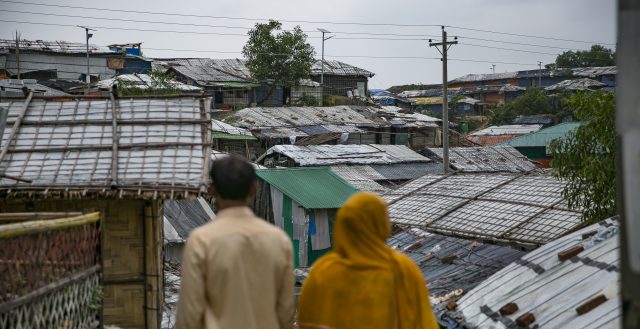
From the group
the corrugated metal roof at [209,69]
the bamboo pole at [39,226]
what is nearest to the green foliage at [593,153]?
the bamboo pole at [39,226]

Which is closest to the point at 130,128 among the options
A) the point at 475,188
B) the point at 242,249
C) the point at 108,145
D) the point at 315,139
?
the point at 108,145

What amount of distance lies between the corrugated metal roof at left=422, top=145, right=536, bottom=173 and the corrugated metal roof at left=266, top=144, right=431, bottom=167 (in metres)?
2.69

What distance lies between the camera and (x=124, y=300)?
9.17 m

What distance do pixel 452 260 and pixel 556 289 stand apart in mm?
4611

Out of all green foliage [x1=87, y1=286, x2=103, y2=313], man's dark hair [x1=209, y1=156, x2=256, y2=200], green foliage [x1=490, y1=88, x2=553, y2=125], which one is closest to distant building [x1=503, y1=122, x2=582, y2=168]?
green foliage [x1=490, y1=88, x2=553, y2=125]

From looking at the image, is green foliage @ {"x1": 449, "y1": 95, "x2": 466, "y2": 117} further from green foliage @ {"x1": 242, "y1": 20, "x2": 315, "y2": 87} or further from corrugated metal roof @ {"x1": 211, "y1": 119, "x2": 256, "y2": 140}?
corrugated metal roof @ {"x1": 211, "y1": 119, "x2": 256, "y2": 140}

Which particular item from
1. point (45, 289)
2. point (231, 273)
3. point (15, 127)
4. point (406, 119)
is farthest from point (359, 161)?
point (231, 273)

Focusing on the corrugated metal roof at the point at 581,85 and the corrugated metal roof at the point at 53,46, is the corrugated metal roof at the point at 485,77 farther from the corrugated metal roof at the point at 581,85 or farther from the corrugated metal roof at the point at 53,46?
the corrugated metal roof at the point at 53,46

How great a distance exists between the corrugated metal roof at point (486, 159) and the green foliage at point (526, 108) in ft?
52.2

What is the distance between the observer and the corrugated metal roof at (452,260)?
12.7 m

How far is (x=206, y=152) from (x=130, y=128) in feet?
3.70

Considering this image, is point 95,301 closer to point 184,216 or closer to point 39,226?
point 39,226

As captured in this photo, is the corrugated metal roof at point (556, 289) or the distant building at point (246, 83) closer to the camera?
the corrugated metal roof at point (556, 289)

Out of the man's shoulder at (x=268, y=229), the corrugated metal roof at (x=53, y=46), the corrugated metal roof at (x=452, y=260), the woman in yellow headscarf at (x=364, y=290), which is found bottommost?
the corrugated metal roof at (x=452, y=260)
